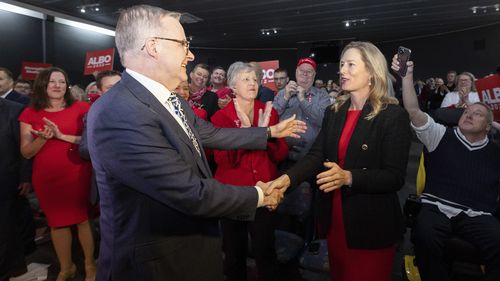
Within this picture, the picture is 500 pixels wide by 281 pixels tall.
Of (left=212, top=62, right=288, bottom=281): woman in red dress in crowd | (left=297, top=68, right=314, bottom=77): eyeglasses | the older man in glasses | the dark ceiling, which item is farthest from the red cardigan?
the dark ceiling

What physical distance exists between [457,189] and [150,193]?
2412mm

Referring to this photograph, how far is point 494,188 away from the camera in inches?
103

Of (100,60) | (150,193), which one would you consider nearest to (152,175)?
(150,193)

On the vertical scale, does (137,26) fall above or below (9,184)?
above

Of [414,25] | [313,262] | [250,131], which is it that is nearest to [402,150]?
[250,131]

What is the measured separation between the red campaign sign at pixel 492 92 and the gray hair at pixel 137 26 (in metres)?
3.30

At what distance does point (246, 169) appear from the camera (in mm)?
2400

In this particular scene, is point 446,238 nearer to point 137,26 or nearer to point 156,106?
point 156,106

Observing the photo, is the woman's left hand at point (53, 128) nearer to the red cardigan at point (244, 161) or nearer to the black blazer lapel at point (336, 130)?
the red cardigan at point (244, 161)

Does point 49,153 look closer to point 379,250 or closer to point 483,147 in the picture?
point 379,250

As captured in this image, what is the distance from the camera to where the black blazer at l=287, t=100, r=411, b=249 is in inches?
70.2

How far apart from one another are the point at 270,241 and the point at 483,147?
177cm

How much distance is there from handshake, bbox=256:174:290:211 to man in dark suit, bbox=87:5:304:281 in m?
0.15

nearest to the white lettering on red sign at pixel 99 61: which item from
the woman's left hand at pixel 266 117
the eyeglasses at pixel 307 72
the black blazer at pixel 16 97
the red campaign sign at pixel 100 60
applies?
the red campaign sign at pixel 100 60
